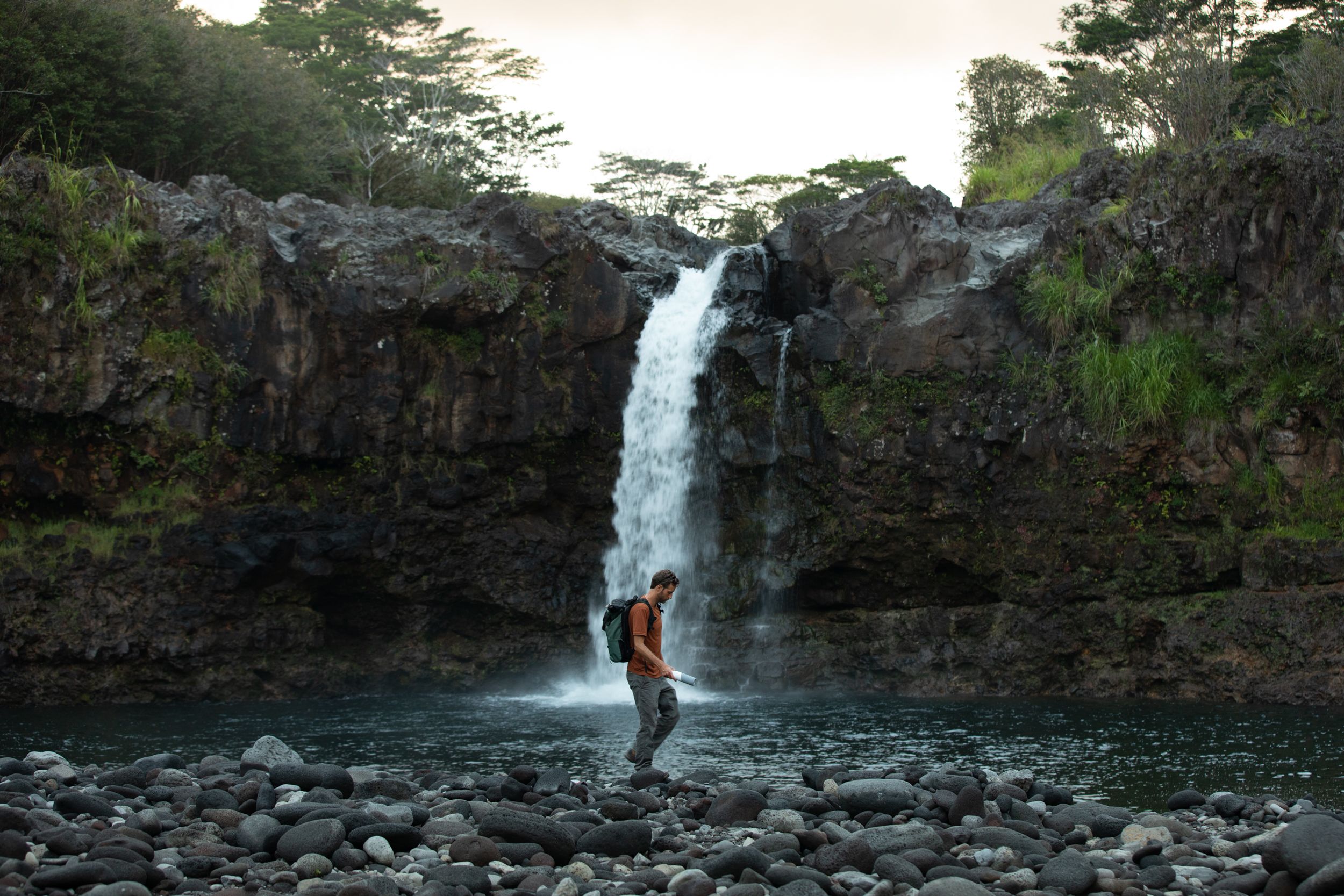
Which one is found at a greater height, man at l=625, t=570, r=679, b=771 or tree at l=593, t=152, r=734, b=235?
tree at l=593, t=152, r=734, b=235

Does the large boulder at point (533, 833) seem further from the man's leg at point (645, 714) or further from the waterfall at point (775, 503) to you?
the waterfall at point (775, 503)

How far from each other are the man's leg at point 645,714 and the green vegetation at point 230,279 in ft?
35.4

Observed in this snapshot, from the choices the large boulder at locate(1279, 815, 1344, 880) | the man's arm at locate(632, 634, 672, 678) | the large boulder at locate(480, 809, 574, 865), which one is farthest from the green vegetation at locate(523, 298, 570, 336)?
the large boulder at locate(1279, 815, 1344, 880)

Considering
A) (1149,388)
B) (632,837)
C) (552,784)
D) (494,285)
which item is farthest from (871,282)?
(632,837)

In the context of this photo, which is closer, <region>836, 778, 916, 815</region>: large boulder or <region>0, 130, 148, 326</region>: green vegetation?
<region>836, 778, 916, 815</region>: large boulder

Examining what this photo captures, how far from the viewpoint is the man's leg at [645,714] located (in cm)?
955

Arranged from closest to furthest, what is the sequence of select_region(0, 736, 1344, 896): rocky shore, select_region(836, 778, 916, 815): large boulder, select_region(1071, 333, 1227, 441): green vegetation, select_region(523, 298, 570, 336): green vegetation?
select_region(0, 736, 1344, 896): rocky shore
select_region(836, 778, 916, 815): large boulder
select_region(1071, 333, 1227, 441): green vegetation
select_region(523, 298, 570, 336): green vegetation

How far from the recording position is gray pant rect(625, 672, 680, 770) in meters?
9.55

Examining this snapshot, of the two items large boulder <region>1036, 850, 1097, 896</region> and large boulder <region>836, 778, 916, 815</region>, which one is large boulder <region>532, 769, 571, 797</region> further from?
large boulder <region>1036, 850, 1097, 896</region>

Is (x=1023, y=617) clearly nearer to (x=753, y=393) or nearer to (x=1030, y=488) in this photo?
(x=1030, y=488)

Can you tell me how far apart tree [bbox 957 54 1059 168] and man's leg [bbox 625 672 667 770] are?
2793cm

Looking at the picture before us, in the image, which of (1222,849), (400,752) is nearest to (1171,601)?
(1222,849)

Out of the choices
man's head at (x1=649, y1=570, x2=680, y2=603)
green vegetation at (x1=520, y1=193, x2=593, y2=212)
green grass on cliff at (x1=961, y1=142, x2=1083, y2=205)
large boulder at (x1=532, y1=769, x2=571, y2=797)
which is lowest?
large boulder at (x1=532, y1=769, x2=571, y2=797)

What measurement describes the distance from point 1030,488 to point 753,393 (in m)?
4.42
